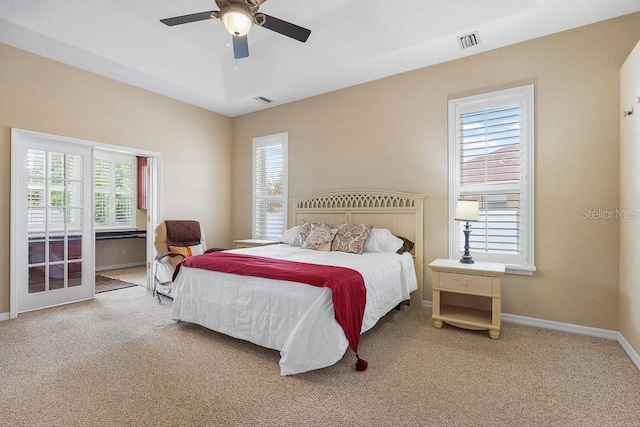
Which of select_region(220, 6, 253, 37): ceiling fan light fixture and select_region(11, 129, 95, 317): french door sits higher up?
select_region(220, 6, 253, 37): ceiling fan light fixture

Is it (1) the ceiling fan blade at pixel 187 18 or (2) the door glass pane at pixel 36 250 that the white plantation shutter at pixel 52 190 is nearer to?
(2) the door glass pane at pixel 36 250

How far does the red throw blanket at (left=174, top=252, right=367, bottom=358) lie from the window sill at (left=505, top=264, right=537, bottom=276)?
1.82 meters

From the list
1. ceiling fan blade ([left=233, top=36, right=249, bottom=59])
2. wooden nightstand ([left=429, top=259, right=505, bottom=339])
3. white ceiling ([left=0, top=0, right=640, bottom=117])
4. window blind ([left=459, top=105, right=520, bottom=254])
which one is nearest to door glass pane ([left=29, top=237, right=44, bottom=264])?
white ceiling ([left=0, top=0, right=640, bottom=117])

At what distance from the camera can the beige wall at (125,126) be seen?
338 centimetres

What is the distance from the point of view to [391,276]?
3.09 metres

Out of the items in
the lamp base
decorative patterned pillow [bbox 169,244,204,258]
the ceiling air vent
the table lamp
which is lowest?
decorative patterned pillow [bbox 169,244,204,258]

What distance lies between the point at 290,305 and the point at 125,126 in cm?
368

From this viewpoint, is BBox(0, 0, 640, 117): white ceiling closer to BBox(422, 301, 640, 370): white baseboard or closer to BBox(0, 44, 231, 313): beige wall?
BBox(0, 44, 231, 313): beige wall

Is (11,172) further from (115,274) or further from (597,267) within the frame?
(597,267)

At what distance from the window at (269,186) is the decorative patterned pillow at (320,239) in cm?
121

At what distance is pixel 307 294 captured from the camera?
2.30 m

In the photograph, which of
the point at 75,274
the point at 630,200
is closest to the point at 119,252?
the point at 75,274

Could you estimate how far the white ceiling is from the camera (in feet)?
9.67

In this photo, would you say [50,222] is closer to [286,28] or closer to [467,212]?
[286,28]
